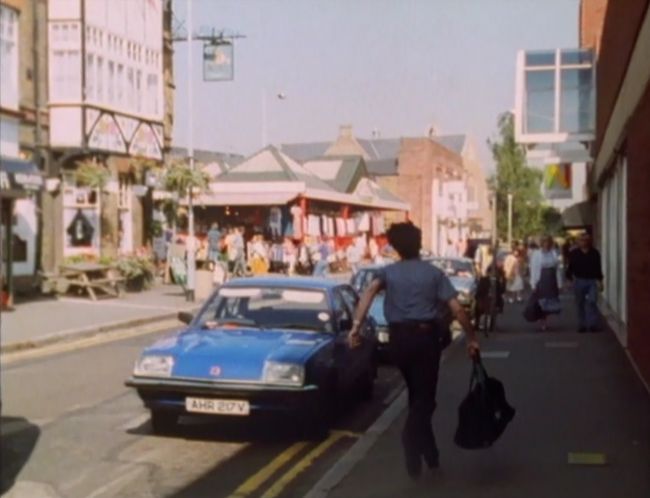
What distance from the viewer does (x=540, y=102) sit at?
3050 centimetres

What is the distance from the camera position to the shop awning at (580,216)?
39.6 meters

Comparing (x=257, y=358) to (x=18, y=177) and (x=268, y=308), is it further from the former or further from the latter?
(x=18, y=177)

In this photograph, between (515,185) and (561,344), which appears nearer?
(561,344)

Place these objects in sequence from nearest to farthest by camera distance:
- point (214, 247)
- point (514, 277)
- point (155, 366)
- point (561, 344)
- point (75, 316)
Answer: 1. point (155, 366)
2. point (561, 344)
3. point (75, 316)
4. point (514, 277)
5. point (214, 247)

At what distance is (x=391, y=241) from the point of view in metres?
7.54

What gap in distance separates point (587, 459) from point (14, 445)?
445cm

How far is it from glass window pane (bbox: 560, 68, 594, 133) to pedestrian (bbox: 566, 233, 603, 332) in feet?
37.9

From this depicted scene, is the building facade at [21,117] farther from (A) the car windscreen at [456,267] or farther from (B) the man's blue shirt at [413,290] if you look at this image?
(B) the man's blue shirt at [413,290]

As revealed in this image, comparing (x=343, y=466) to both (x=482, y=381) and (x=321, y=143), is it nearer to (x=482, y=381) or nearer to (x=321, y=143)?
(x=482, y=381)

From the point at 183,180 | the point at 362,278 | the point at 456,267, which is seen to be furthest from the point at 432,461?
the point at 183,180

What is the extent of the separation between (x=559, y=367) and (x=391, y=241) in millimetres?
6970

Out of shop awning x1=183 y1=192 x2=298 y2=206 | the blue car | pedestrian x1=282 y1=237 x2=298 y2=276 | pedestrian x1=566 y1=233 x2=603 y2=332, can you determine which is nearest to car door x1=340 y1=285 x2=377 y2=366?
the blue car

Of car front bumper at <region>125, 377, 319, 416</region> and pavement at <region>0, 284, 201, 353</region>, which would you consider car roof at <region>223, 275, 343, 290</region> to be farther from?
pavement at <region>0, 284, 201, 353</region>

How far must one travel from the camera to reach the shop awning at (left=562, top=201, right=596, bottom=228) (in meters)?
39.6
